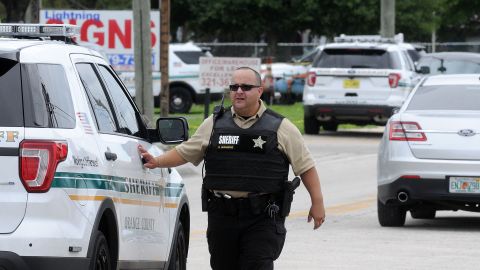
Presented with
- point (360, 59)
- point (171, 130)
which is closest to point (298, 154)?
point (171, 130)

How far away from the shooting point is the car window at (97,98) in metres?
7.37

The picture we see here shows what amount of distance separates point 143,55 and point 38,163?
695 inches

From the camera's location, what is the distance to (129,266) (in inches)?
305

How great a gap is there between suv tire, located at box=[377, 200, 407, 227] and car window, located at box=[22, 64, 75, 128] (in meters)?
7.74

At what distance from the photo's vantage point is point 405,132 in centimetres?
1390

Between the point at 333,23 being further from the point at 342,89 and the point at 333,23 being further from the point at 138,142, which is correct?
the point at 138,142

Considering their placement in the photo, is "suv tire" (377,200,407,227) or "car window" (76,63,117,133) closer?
"car window" (76,63,117,133)

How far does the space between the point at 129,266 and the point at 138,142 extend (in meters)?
0.87

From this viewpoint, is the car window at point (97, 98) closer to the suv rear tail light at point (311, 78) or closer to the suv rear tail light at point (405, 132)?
the suv rear tail light at point (405, 132)

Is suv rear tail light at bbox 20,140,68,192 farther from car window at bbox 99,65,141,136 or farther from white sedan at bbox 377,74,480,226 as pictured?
white sedan at bbox 377,74,480,226

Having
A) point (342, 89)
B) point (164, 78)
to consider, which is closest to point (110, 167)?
point (164, 78)

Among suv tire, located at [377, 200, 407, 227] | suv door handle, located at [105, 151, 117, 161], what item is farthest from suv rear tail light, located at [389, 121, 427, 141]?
suv door handle, located at [105, 151, 117, 161]

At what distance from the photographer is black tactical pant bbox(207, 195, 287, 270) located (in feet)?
25.1

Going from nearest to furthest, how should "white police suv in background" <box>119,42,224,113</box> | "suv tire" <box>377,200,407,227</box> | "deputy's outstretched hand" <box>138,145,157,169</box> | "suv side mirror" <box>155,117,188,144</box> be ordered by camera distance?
"deputy's outstretched hand" <box>138,145,157,169</box>, "suv side mirror" <box>155,117,188,144</box>, "suv tire" <box>377,200,407,227</box>, "white police suv in background" <box>119,42,224,113</box>
